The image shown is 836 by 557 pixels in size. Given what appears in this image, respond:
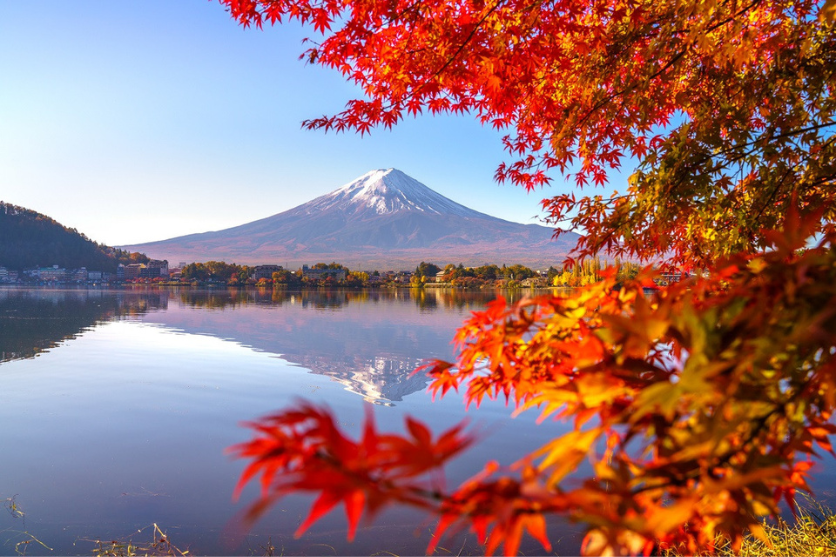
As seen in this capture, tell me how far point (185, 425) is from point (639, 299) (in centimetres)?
750

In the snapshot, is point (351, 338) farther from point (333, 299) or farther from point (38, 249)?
point (38, 249)

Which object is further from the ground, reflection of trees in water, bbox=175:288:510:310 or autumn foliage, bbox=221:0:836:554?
autumn foliage, bbox=221:0:836:554

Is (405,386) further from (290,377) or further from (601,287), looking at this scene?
(601,287)

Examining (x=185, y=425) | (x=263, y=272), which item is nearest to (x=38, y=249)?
(x=263, y=272)

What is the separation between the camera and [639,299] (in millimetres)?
767

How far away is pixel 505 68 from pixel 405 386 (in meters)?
7.85

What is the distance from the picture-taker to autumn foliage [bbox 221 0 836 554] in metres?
0.62

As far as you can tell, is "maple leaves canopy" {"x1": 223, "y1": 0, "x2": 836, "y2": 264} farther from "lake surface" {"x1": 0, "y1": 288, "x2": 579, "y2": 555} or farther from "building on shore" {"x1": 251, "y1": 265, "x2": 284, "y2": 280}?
"building on shore" {"x1": 251, "y1": 265, "x2": 284, "y2": 280}

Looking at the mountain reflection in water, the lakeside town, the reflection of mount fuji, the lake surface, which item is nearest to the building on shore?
the lakeside town

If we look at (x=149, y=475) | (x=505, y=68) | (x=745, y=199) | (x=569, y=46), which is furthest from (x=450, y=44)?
(x=149, y=475)

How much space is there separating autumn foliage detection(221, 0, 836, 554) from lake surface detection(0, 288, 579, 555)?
7.5 inches

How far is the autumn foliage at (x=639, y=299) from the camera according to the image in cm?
62

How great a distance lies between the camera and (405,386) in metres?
10.4

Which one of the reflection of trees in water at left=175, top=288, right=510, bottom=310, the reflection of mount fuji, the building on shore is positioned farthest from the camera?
the building on shore
